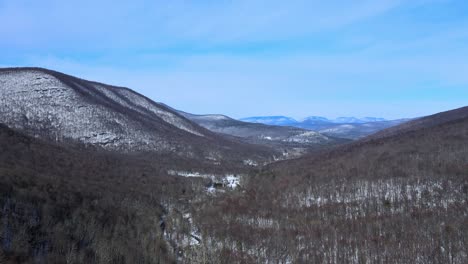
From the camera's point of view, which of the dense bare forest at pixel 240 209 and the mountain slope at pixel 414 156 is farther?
the mountain slope at pixel 414 156

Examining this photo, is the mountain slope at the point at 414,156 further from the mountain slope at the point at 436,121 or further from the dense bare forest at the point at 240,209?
the mountain slope at the point at 436,121

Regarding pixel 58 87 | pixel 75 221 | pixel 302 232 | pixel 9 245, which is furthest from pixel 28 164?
pixel 58 87

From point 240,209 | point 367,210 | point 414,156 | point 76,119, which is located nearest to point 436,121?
point 414,156

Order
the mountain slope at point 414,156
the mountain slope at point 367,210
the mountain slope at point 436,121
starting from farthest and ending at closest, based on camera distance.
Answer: the mountain slope at point 436,121, the mountain slope at point 414,156, the mountain slope at point 367,210

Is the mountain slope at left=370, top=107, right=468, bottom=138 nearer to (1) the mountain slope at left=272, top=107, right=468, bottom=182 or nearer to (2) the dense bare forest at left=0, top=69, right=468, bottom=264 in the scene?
(1) the mountain slope at left=272, top=107, right=468, bottom=182

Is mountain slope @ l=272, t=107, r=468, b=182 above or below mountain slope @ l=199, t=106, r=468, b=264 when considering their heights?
above

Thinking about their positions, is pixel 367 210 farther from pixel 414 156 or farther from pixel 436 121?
pixel 436 121

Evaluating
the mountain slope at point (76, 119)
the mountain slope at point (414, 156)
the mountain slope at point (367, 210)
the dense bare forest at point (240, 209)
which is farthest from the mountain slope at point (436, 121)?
the mountain slope at point (76, 119)

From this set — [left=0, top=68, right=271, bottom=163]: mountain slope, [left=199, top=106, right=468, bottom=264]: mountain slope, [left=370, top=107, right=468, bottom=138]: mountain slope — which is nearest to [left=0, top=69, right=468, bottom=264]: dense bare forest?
[left=199, top=106, right=468, bottom=264]: mountain slope
